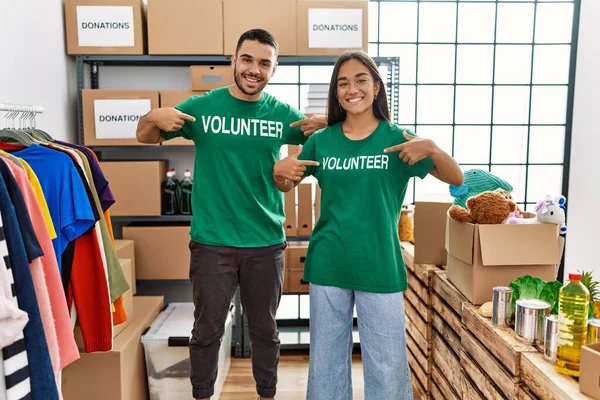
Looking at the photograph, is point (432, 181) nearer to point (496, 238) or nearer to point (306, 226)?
point (306, 226)

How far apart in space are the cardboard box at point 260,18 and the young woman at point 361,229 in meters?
1.30

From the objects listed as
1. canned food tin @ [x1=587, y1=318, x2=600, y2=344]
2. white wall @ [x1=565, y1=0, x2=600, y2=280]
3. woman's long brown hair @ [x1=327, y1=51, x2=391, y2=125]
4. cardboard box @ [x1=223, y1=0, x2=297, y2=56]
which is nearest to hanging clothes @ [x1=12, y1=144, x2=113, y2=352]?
woman's long brown hair @ [x1=327, y1=51, x2=391, y2=125]

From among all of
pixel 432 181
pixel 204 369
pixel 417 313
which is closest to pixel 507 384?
pixel 417 313

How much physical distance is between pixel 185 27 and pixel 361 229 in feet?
5.98

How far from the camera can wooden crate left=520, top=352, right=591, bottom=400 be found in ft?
3.77

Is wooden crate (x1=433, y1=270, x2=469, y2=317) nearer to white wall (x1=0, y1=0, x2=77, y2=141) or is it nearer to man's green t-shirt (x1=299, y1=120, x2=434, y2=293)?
man's green t-shirt (x1=299, y1=120, x2=434, y2=293)

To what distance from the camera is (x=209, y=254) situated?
6.13 feet

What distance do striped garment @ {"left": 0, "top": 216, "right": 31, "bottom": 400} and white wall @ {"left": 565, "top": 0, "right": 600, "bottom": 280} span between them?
339cm

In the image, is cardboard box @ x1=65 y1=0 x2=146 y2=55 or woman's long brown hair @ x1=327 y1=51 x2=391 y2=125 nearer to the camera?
woman's long brown hair @ x1=327 y1=51 x2=391 y2=125

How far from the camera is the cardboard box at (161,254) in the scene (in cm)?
289

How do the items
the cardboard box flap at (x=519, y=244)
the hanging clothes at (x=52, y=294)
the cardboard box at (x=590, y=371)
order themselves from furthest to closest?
the cardboard box flap at (x=519, y=244) < the hanging clothes at (x=52, y=294) < the cardboard box at (x=590, y=371)

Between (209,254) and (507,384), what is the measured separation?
107cm

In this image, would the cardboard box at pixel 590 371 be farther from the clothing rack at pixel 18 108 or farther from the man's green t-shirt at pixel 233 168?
the clothing rack at pixel 18 108

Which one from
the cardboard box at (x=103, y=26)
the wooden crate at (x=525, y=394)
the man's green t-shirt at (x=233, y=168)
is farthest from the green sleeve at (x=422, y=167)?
the cardboard box at (x=103, y=26)
